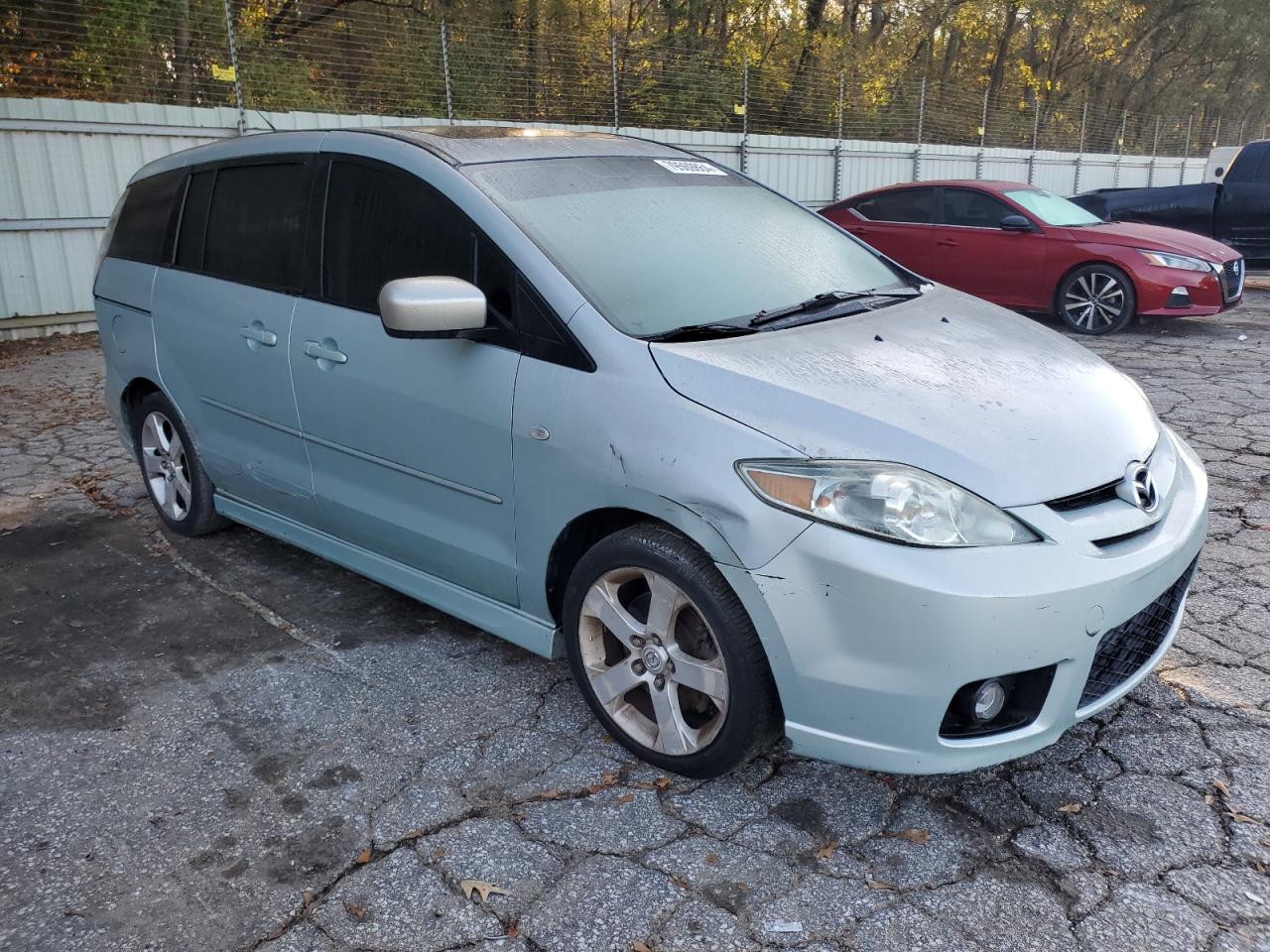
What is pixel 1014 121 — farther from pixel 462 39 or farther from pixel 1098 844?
pixel 1098 844

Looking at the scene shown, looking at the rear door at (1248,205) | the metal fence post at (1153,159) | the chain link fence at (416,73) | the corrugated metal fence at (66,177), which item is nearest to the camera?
the corrugated metal fence at (66,177)

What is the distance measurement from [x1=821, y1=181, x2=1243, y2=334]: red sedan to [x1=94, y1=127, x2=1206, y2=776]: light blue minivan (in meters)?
6.31

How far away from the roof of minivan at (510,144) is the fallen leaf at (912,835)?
7.56 feet

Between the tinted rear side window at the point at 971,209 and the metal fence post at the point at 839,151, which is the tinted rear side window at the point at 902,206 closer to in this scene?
the tinted rear side window at the point at 971,209

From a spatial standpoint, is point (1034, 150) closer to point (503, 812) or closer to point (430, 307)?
point (430, 307)

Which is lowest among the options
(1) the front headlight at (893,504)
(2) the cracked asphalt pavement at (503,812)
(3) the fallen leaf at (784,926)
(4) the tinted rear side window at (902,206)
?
(2) the cracked asphalt pavement at (503,812)

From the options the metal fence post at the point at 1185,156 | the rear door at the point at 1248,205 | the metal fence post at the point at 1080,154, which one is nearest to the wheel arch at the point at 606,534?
the rear door at the point at 1248,205

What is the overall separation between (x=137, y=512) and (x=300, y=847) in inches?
121

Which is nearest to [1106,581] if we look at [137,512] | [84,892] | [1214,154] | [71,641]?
[84,892]

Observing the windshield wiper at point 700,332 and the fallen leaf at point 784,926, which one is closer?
the fallen leaf at point 784,926

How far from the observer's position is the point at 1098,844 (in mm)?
2512

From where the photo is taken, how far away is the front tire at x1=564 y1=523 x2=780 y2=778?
2.54 meters

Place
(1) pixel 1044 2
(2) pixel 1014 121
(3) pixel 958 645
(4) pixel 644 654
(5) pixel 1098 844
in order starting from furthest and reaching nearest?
(1) pixel 1044 2
(2) pixel 1014 121
(4) pixel 644 654
(5) pixel 1098 844
(3) pixel 958 645

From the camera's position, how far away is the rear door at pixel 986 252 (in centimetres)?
961
